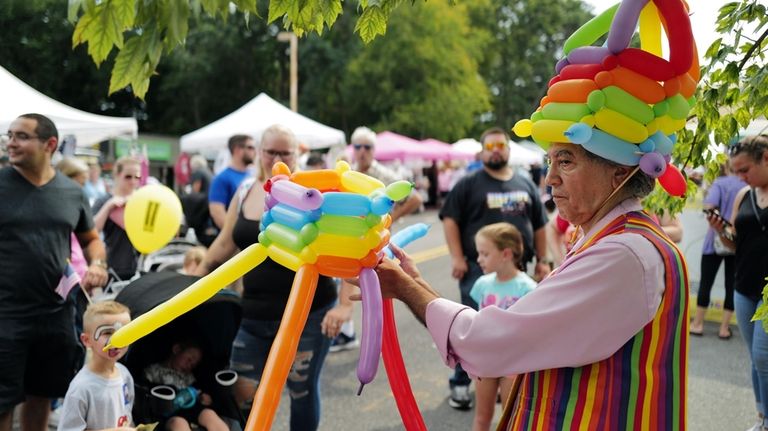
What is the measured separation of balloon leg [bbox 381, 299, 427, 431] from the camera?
76.6 inches

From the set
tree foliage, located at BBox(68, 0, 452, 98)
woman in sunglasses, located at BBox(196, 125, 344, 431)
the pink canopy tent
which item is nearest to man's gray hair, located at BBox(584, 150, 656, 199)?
tree foliage, located at BBox(68, 0, 452, 98)

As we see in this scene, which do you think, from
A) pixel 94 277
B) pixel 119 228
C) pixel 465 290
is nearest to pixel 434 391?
pixel 465 290

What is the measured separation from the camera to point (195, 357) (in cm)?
320

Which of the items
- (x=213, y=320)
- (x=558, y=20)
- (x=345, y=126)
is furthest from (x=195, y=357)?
(x=558, y=20)

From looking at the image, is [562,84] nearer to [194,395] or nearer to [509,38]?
[194,395]

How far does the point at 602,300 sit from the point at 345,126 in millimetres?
29692

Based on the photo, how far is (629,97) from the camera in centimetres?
151

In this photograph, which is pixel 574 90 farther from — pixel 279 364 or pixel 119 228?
pixel 119 228

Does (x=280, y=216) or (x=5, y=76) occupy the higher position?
(x=5, y=76)

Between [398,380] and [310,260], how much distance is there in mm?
472

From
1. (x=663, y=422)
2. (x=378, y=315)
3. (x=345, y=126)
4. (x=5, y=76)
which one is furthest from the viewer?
(x=345, y=126)

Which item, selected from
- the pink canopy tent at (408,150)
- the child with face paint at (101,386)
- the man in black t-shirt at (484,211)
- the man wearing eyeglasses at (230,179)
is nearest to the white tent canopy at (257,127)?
the man wearing eyeglasses at (230,179)

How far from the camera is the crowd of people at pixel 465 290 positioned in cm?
145

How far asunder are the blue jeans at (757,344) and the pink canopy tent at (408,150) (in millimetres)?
16047
